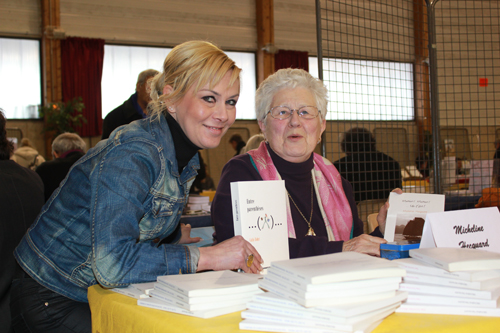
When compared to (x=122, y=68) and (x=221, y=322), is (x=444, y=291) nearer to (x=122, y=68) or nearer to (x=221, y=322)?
(x=221, y=322)

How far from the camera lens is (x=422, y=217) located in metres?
1.68

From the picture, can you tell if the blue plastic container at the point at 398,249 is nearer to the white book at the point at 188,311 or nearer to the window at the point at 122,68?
the white book at the point at 188,311

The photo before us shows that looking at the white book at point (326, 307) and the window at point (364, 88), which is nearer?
the white book at point (326, 307)

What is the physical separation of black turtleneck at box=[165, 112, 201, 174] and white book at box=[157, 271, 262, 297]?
A: 0.46 metres

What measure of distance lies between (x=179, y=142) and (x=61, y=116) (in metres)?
7.68

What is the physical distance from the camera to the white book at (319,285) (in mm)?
832

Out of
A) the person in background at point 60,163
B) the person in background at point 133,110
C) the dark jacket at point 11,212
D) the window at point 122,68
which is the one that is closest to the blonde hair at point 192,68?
the dark jacket at point 11,212

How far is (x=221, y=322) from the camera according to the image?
0.91 m

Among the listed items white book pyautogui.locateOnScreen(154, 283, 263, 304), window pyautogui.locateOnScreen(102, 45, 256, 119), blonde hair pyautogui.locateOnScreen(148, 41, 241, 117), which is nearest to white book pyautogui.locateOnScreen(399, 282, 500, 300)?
white book pyautogui.locateOnScreen(154, 283, 263, 304)

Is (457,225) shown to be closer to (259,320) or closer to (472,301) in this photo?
(472,301)

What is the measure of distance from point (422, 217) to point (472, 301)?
76 cm

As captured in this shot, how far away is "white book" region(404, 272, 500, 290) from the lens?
3.11ft

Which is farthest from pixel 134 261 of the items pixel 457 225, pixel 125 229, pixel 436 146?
pixel 436 146

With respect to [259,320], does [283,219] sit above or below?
above
